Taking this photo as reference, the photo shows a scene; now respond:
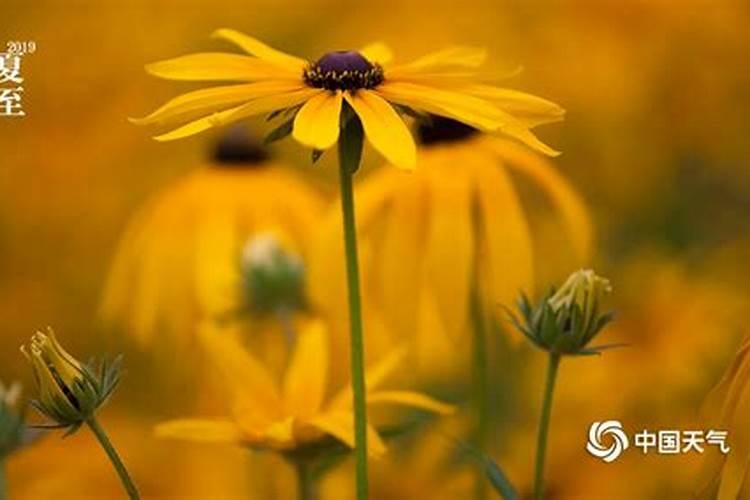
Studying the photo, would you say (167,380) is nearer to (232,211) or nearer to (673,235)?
(232,211)

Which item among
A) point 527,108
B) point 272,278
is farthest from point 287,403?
point 527,108

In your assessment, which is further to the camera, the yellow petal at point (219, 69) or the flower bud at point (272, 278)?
the flower bud at point (272, 278)

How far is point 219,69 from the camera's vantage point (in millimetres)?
819

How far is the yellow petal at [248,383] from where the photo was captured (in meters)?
0.90

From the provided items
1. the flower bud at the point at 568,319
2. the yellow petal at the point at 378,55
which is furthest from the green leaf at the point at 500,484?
the yellow petal at the point at 378,55

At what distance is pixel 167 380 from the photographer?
1100 mm

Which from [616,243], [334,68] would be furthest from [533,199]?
[334,68]

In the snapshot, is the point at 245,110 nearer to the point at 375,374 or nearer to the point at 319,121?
the point at 319,121

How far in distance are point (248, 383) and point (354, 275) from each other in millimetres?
222

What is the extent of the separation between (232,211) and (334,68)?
331 millimetres

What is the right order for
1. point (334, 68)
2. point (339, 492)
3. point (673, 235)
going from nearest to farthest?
point (334, 68), point (339, 492), point (673, 235)

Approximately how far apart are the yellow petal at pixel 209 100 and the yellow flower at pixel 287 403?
0.19 meters

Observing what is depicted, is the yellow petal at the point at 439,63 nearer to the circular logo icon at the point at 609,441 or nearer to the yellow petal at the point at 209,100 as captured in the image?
the yellow petal at the point at 209,100

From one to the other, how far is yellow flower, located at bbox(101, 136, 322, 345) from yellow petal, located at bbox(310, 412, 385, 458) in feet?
0.81
